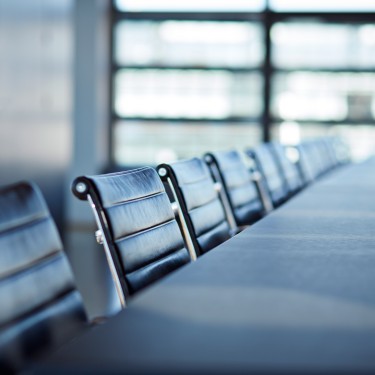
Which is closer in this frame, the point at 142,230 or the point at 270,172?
the point at 142,230

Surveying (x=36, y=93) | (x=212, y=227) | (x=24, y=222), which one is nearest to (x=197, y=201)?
(x=212, y=227)

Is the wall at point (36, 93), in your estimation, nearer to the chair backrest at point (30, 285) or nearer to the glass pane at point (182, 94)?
the glass pane at point (182, 94)

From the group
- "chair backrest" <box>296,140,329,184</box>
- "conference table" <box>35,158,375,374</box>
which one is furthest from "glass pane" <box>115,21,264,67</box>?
"conference table" <box>35,158,375,374</box>

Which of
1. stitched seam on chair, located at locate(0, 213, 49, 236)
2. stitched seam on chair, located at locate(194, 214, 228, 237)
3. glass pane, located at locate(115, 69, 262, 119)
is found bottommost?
stitched seam on chair, located at locate(194, 214, 228, 237)

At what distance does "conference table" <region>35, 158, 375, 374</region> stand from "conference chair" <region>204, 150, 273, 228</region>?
3.78 ft

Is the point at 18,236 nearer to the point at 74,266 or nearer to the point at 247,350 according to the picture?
the point at 247,350

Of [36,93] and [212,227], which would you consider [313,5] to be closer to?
[36,93]

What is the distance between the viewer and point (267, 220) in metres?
2.20

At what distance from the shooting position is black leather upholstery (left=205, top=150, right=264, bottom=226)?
2.89 metres

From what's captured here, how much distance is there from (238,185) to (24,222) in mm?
1666

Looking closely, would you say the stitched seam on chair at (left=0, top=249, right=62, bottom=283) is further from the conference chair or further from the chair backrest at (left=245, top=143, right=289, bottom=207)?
the chair backrest at (left=245, top=143, right=289, bottom=207)

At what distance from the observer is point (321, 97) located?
8.30m

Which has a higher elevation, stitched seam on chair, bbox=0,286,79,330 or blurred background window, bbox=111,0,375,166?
blurred background window, bbox=111,0,375,166

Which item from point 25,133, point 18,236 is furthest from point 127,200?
point 25,133
